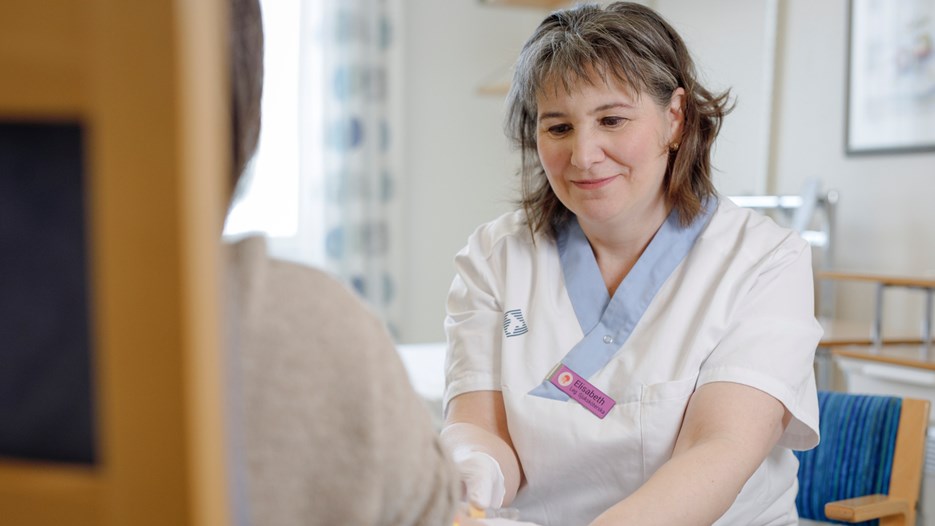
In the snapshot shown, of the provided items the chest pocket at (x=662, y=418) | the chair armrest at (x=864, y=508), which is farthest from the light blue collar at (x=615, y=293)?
the chair armrest at (x=864, y=508)

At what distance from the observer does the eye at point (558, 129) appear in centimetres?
154

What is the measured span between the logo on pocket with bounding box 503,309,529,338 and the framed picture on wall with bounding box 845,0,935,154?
204cm

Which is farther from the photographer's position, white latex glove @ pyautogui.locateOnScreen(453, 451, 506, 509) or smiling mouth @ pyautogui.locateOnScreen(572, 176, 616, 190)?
smiling mouth @ pyautogui.locateOnScreen(572, 176, 616, 190)

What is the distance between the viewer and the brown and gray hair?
1.48m

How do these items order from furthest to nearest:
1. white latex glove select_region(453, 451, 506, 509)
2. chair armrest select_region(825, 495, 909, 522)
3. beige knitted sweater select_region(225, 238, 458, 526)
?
chair armrest select_region(825, 495, 909, 522), white latex glove select_region(453, 451, 506, 509), beige knitted sweater select_region(225, 238, 458, 526)

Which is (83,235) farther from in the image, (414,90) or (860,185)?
(414,90)

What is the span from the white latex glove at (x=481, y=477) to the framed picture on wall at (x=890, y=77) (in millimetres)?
2254

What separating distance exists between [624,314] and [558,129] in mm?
335

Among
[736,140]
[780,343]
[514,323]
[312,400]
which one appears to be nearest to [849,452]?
[780,343]

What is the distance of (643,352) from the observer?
1.45 m

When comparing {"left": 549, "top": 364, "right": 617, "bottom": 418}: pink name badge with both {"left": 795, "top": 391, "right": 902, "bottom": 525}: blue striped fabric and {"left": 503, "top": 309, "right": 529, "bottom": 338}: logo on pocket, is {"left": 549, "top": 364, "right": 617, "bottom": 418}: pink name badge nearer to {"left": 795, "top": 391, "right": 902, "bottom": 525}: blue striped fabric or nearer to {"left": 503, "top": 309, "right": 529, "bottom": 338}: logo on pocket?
{"left": 503, "top": 309, "right": 529, "bottom": 338}: logo on pocket

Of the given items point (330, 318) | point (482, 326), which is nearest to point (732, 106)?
point (482, 326)

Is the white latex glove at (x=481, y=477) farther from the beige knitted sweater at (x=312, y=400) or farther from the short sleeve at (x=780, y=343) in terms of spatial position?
the beige knitted sweater at (x=312, y=400)

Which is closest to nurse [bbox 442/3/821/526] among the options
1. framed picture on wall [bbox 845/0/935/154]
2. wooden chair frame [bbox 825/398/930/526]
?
wooden chair frame [bbox 825/398/930/526]
